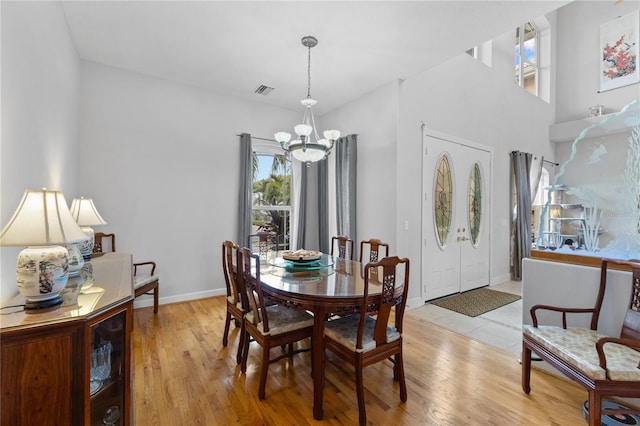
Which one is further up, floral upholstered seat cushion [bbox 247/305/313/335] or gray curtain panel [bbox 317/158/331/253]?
gray curtain panel [bbox 317/158/331/253]

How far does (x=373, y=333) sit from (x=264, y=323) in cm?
79

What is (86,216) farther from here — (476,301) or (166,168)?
(476,301)

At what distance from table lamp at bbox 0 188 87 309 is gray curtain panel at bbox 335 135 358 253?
3459 mm

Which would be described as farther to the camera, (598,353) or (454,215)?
(454,215)

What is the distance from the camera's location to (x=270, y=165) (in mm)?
4988

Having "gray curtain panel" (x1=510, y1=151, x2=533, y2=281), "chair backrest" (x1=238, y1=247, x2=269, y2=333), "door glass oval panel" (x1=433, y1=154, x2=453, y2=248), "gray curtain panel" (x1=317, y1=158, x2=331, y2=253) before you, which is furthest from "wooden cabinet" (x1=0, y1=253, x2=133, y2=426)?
"gray curtain panel" (x1=510, y1=151, x2=533, y2=281)

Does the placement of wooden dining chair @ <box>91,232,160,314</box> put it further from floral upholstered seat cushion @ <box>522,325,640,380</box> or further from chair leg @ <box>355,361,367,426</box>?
floral upholstered seat cushion @ <box>522,325,640,380</box>

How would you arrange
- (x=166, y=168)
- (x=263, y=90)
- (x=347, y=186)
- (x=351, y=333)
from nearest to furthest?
(x=351, y=333)
(x=166, y=168)
(x=263, y=90)
(x=347, y=186)

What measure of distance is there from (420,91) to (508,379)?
3.62 metres

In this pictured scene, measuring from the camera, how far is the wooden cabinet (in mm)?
1101

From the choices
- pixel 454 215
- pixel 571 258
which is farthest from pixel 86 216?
pixel 454 215

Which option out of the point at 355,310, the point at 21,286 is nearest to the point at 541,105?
the point at 355,310

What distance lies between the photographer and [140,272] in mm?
3619

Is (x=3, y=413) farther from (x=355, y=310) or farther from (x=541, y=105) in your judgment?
(x=541, y=105)
